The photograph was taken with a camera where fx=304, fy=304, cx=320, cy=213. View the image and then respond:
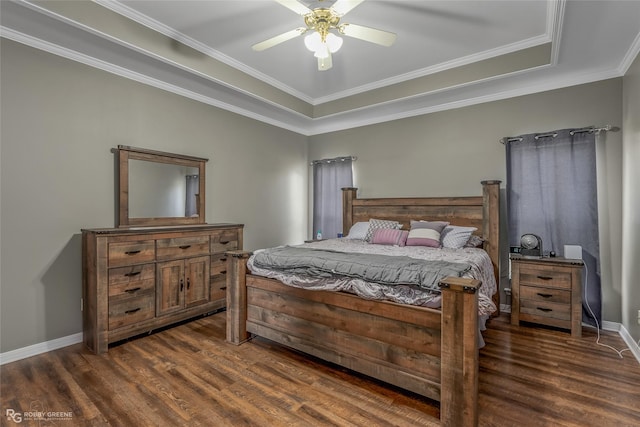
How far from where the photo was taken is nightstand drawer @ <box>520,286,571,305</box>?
2936mm

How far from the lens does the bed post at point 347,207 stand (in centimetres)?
471

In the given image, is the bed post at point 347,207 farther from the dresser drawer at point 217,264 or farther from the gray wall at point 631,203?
the gray wall at point 631,203

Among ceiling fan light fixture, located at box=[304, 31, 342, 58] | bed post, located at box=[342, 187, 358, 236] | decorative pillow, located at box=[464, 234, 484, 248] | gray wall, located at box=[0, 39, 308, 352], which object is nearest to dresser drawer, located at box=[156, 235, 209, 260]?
gray wall, located at box=[0, 39, 308, 352]

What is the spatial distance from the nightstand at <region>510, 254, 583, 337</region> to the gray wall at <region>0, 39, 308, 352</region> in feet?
13.2

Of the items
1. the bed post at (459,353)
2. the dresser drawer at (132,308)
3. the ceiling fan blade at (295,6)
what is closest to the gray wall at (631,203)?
the bed post at (459,353)

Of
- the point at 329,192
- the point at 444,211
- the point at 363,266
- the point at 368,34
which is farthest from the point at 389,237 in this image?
the point at 368,34

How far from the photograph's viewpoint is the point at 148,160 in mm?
3311

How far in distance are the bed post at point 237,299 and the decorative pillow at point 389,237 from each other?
162 cm

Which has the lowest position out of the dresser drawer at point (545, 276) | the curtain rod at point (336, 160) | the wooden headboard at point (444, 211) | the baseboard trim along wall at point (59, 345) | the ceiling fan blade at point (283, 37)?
the baseboard trim along wall at point (59, 345)

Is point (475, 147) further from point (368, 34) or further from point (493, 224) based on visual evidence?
point (368, 34)

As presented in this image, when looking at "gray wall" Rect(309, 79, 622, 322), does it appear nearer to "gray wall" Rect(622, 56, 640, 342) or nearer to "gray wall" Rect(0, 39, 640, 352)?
"gray wall" Rect(0, 39, 640, 352)

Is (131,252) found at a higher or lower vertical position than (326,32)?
lower

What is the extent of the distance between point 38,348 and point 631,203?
5.35 m

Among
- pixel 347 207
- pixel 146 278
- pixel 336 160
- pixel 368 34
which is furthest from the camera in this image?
pixel 336 160
